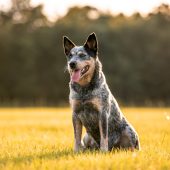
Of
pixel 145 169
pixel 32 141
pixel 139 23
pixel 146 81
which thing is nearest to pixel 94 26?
pixel 139 23

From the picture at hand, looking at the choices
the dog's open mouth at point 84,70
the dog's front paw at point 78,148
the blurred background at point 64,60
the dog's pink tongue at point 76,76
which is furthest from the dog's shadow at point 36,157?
the blurred background at point 64,60

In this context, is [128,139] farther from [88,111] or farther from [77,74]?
[77,74]

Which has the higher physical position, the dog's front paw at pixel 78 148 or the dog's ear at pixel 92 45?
the dog's ear at pixel 92 45

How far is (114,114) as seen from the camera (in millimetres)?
10609

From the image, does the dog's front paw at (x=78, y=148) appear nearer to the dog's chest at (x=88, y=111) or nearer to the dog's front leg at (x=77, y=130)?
the dog's front leg at (x=77, y=130)

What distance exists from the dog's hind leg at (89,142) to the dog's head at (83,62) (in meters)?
1.10

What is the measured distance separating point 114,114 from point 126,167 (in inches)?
102

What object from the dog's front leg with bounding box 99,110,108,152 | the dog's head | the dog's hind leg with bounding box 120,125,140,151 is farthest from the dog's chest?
the dog's hind leg with bounding box 120,125,140,151

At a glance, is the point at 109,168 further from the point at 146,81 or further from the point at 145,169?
the point at 146,81

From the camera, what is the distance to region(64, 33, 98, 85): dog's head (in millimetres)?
10070

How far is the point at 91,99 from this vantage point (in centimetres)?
1019

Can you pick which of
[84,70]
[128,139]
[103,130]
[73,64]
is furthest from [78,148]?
[73,64]

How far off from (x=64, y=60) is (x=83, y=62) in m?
45.2

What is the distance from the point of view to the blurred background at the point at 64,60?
5378cm
